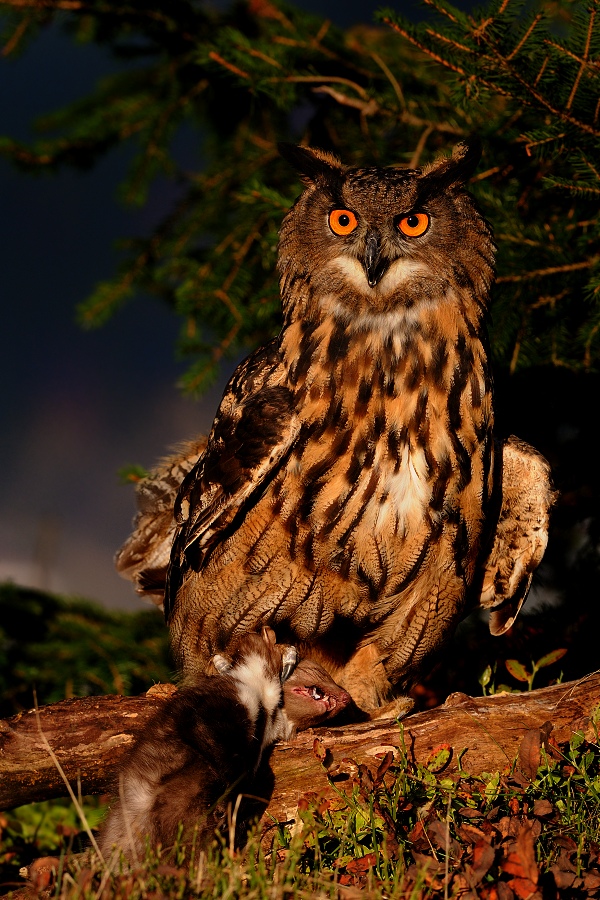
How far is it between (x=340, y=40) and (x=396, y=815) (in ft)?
11.3

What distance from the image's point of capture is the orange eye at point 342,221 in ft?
8.55

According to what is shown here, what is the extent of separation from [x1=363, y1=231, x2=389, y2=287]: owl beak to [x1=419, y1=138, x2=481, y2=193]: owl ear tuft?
0.28 m

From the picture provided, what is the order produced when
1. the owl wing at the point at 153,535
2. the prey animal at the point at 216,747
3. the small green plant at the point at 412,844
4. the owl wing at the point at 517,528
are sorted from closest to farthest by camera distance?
1. the small green plant at the point at 412,844
2. the prey animal at the point at 216,747
3. the owl wing at the point at 517,528
4. the owl wing at the point at 153,535

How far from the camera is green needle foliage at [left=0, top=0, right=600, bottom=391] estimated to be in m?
2.76

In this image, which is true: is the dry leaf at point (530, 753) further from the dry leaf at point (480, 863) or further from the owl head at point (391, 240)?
the owl head at point (391, 240)

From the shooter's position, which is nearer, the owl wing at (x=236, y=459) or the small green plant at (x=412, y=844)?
the small green plant at (x=412, y=844)

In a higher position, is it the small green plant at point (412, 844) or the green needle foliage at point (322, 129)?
the green needle foliage at point (322, 129)

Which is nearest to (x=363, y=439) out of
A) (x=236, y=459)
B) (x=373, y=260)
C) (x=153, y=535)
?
(x=236, y=459)

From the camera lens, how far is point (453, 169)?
8.80ft

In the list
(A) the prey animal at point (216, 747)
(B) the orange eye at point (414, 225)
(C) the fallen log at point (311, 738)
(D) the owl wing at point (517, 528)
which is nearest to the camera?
(A) the prey animal at point (216, 747)

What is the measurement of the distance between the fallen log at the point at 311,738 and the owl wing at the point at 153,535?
3.36ft

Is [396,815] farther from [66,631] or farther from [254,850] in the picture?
[66,631]

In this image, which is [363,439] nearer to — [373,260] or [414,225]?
[373,260]

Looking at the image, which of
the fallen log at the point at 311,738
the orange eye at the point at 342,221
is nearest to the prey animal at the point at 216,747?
the fallen log at the point at 311,738
